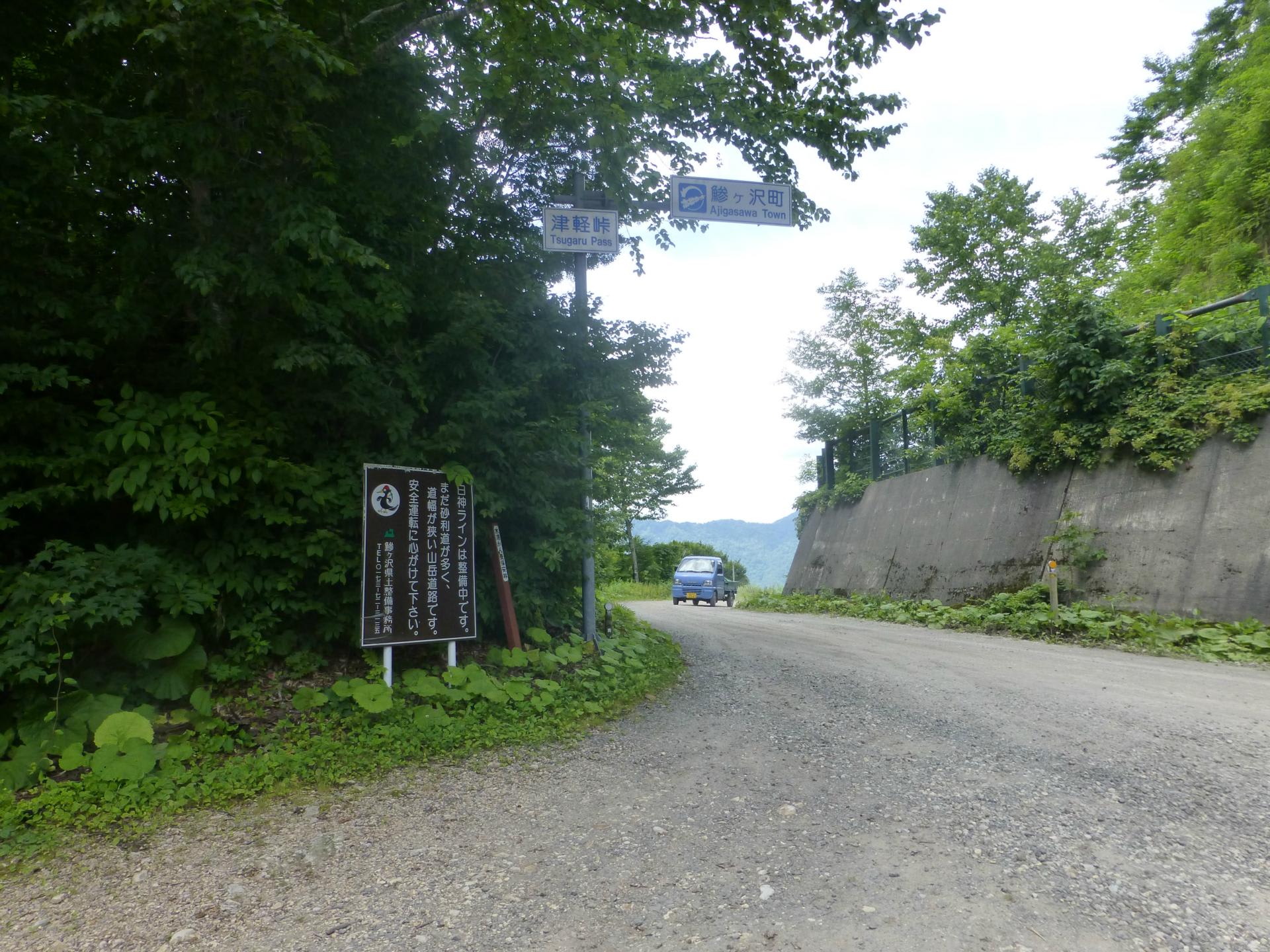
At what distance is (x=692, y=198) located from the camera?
6.87 metres

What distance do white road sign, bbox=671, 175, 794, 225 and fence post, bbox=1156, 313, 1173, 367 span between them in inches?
277

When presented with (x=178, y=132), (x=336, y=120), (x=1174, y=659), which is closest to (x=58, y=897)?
(x=178, y=132)

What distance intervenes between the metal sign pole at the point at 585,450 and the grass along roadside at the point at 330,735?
2.05 feet

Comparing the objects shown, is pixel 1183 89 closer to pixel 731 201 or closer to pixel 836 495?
pixel 836 495

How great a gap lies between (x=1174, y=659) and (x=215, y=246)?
980 centimetres

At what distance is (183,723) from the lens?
4.39m

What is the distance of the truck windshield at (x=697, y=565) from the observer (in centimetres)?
2480

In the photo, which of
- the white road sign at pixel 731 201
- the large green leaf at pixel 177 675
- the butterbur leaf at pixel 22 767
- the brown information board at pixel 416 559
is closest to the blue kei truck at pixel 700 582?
the white road sign at pixel 731 201

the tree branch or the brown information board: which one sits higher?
the tree branch

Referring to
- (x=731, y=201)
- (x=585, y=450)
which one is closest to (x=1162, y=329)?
(x=731, y=201)

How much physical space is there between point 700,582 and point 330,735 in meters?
20.2

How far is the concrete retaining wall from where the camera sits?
8977mm

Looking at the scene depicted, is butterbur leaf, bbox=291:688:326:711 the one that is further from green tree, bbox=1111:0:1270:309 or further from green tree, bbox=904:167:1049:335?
green tree, bbox=904:167:1049:335

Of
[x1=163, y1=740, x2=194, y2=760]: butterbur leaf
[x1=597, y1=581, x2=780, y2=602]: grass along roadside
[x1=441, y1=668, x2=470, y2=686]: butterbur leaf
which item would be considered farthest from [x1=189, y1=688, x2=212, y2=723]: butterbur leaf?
[x1=597, y1=581, x2=780, y2=602]: grass along roadside
